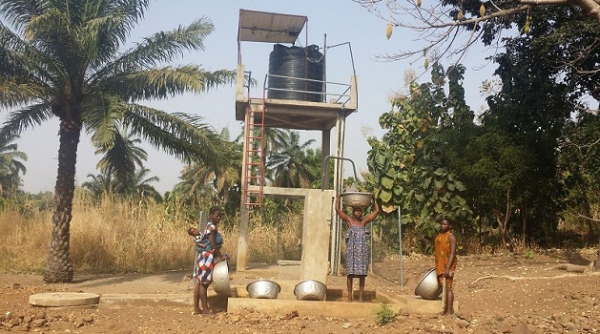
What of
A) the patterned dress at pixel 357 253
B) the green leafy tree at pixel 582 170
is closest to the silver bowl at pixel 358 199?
the patterned dress at pixel 357 253

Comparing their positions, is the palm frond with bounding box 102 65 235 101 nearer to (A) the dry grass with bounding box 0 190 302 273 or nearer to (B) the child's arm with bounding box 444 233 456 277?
(A) the dry grass with bounding box 0 190 302 273

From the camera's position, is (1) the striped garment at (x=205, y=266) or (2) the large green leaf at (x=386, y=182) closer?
(1) the striped garment at (x=205, y=266)

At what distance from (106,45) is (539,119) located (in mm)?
11488

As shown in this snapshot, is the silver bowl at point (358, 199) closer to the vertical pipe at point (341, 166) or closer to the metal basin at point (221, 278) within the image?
the metal basin at point (221, 278)

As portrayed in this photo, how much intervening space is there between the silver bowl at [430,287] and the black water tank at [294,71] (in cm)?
779

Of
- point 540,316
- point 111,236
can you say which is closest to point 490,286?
point 540,316

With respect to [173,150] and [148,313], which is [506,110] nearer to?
[173,150]

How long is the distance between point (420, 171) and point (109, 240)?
8.94 metres

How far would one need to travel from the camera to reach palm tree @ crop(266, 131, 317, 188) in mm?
36344

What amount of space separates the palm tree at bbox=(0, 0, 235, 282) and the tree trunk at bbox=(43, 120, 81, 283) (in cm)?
2

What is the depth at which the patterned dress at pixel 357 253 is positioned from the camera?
8.52m

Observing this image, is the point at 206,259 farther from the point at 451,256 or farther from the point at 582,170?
the point at 582,170

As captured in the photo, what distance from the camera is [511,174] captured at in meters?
14.9

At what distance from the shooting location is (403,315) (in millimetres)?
7809
